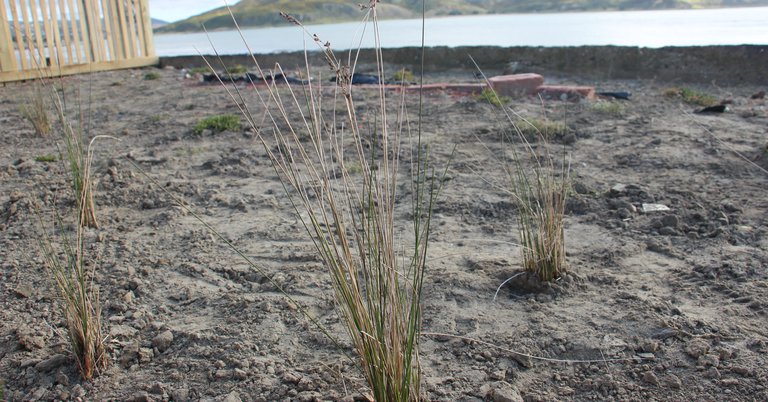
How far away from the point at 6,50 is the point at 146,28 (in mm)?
2521

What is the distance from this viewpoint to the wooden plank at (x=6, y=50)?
346 inches

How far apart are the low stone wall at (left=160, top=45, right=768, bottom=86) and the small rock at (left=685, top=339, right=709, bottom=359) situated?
16.1 ft

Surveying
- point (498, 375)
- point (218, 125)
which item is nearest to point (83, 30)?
point (218, 125)

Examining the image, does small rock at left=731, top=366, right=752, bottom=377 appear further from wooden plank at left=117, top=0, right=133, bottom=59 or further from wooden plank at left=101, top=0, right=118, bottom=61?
wooden plank at left=117, top=0, right=133, bottom=59

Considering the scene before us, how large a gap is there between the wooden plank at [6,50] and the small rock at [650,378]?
9.51 meters

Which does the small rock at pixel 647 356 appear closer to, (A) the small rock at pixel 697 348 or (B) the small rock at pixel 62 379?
(A) the small rock at pixel 697 348

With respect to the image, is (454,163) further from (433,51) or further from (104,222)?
(433,51)

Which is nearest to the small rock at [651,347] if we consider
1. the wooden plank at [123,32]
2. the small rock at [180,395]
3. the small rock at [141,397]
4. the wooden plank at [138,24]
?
the small rock at [180,395]

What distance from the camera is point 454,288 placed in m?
2.43

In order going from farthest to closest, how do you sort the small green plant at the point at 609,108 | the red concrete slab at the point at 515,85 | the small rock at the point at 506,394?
the red concrete slab at the point at 515,85 → the small green plant at the point at 609,108 → the small rock at the point at 506,394

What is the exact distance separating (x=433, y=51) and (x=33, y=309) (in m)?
7.58

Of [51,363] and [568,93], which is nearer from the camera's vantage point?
[51,363]

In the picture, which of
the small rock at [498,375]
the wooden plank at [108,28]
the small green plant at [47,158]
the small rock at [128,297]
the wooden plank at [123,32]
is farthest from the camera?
the wooden plank at [123,32]

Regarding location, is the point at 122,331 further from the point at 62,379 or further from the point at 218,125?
the point at 218,125
